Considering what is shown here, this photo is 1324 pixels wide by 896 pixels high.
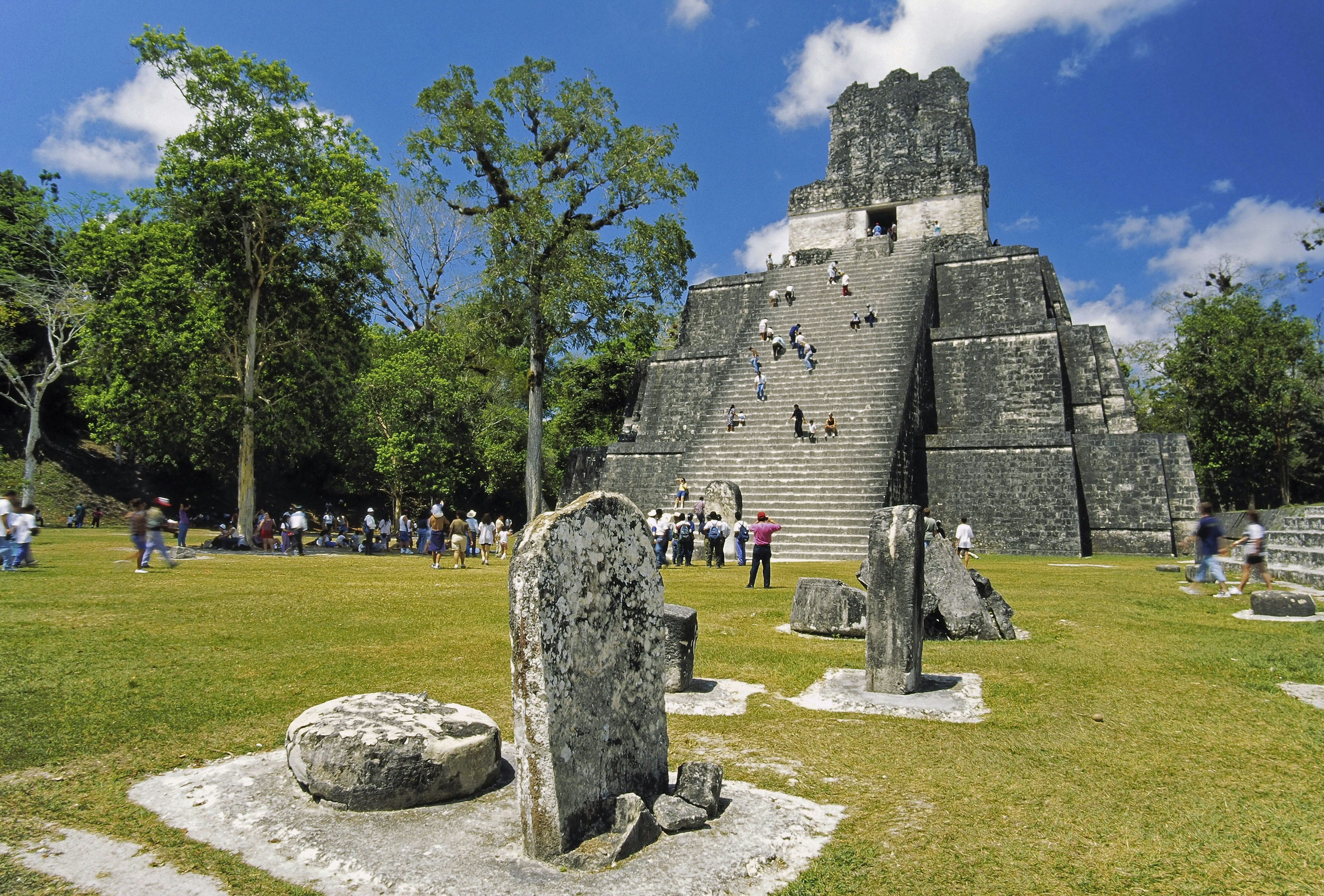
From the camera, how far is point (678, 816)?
273 centimetres

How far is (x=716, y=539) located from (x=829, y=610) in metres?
6.71

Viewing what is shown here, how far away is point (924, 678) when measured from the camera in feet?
16.5

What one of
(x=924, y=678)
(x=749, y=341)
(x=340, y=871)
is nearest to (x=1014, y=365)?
(x=749, y=341)

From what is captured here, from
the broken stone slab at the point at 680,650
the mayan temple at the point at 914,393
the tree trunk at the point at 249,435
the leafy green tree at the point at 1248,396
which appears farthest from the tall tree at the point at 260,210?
the leafy green tree at the point at 1248,396

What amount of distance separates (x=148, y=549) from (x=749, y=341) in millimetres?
13692

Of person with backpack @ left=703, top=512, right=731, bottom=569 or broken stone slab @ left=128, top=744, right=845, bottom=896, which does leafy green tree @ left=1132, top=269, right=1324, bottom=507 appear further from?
broken stone slab @ left=128, top=744, right=845, bottom=896

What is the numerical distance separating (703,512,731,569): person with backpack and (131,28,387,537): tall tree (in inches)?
397

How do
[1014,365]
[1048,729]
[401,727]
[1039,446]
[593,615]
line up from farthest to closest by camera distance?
[1014,365] → [1039,446] → [1048,729] → [401,727] → [593,615]

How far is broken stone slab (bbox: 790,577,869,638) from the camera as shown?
21.8 feet

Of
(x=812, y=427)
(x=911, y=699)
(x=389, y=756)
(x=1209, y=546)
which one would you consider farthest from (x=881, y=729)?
(x=812, y=427)

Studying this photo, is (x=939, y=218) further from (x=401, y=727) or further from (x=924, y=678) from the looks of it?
(x=401, y=727)

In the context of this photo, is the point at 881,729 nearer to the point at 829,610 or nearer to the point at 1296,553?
the point at 829,610

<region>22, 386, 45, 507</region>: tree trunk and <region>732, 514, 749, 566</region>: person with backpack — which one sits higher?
<region>22, 386, 45, 507</region>: tree trunk

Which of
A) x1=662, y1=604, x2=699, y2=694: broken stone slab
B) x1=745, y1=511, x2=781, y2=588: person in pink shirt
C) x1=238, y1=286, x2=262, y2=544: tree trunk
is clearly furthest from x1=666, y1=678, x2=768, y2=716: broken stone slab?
x1=238, y1=286, x2=262, y2=544: tree trunk
